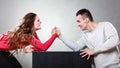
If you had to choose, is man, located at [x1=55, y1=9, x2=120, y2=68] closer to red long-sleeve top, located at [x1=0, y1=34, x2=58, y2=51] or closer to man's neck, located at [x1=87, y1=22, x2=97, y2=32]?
man's neck, located at [x1=87, y1=22, x2=97, y2=32]

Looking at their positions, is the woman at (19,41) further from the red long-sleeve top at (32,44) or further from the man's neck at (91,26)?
the man's neck at (91,26)

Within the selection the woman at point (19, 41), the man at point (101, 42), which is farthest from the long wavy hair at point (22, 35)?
the man at point (101, 42)

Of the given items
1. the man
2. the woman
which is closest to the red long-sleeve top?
the woman

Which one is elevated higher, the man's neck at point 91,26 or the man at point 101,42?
the man's neck at point 91,26

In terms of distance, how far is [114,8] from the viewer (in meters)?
2.45

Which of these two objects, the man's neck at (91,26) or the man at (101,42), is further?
the man's neck at (91,26)

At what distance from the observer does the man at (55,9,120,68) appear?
73.2 inches

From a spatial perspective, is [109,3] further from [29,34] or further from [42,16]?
[29,34]

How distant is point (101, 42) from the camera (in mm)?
1935

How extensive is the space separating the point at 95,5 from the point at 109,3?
142 millimetres

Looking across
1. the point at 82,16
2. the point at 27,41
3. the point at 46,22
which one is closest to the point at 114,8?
the point at 82,16

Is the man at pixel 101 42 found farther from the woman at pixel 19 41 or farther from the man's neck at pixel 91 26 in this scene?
the woman at pixel 19 41

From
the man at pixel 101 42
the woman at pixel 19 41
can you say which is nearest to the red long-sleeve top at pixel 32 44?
the woman at pixel 19 41

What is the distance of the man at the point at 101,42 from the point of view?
186 cm
